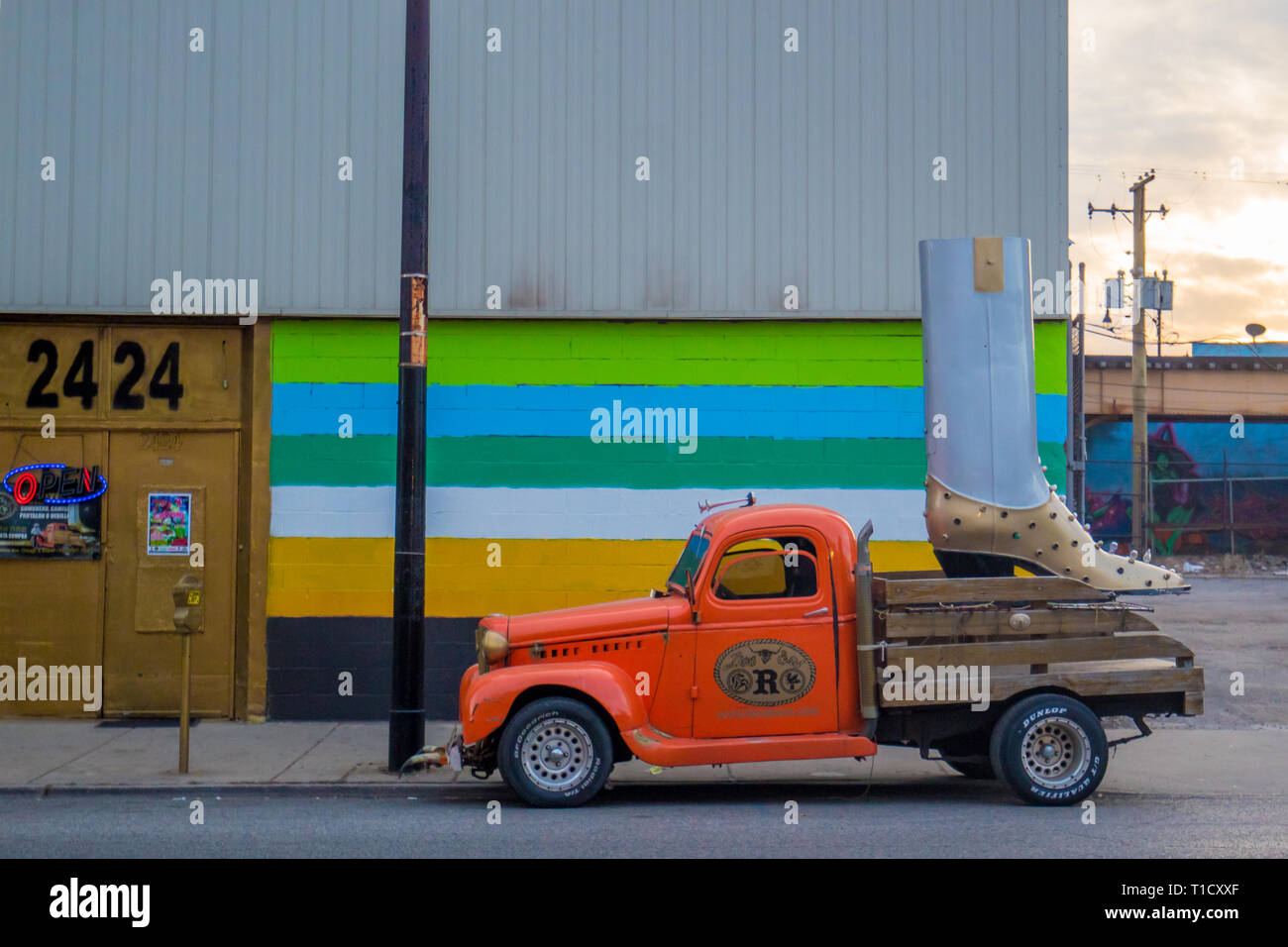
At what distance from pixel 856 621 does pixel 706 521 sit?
53.0 inches

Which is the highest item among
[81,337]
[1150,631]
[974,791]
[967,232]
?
[967,232]

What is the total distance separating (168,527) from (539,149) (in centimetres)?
507

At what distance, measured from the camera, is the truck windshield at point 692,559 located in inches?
333

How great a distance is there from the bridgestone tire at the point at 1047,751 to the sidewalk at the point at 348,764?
3.12 ft

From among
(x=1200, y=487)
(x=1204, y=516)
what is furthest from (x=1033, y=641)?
(x=1200, y=487)

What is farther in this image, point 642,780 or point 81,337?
point 81,337

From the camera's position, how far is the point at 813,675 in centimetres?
812

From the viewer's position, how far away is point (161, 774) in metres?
9.23

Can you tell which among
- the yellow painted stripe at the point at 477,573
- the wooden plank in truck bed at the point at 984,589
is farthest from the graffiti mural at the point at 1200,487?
the wooden plank in truck bed at the point at 984,589

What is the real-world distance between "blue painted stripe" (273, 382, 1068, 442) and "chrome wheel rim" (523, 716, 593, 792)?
13.7 feet

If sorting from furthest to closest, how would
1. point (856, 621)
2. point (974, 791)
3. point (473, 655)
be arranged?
point (473, 655) < point (974, 791) < point (856, 621)

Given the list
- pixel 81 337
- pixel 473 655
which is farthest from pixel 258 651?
pixel 81 337

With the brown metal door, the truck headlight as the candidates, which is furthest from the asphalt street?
the brown metal door

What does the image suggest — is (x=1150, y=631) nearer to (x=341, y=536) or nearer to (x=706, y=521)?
(x=706, y=521)
